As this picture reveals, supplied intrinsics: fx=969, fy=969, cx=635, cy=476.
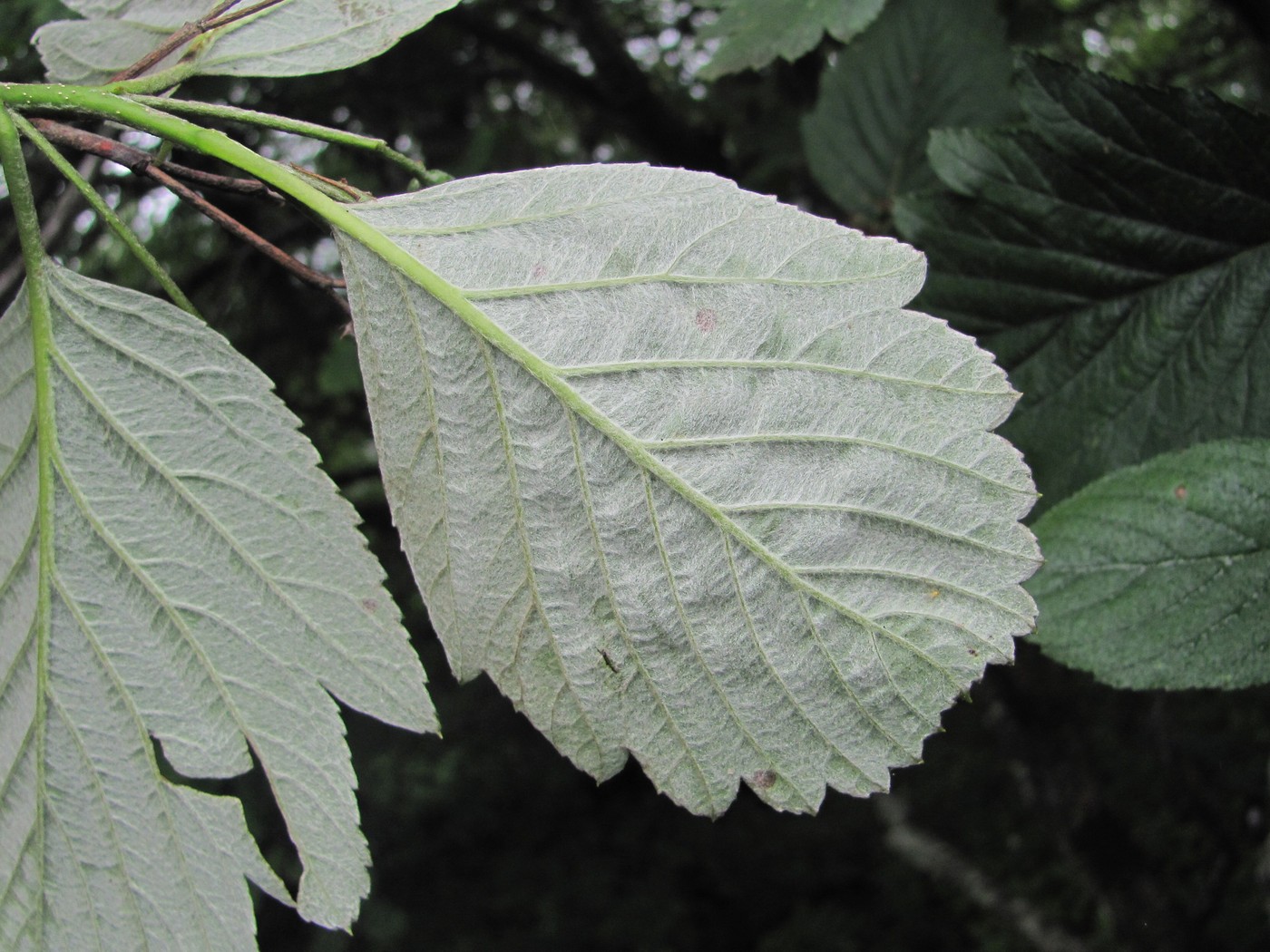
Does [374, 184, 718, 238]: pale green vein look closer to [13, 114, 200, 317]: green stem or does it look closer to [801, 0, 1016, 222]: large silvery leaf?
[13, 114, 200, 317]: green stem

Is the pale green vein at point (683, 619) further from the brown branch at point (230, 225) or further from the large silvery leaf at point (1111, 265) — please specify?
the large silvery leaf at point (1111, 265)

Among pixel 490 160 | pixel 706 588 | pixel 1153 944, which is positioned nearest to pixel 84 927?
pixel 706 588

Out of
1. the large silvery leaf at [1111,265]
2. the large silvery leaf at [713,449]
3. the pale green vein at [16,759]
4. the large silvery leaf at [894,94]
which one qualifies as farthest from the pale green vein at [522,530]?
the large silvery leaf at [894,94]

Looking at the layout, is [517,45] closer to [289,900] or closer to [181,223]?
[181,223]

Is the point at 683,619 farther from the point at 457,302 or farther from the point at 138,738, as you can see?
the point at 138,738

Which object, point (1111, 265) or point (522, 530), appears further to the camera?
point (1111, 265)

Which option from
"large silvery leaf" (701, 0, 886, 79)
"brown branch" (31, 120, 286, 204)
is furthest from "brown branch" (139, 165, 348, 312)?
"large silvery leaf" (701, 0, 886, 79)

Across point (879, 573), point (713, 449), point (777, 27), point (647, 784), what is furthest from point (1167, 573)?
point (647, 784)
